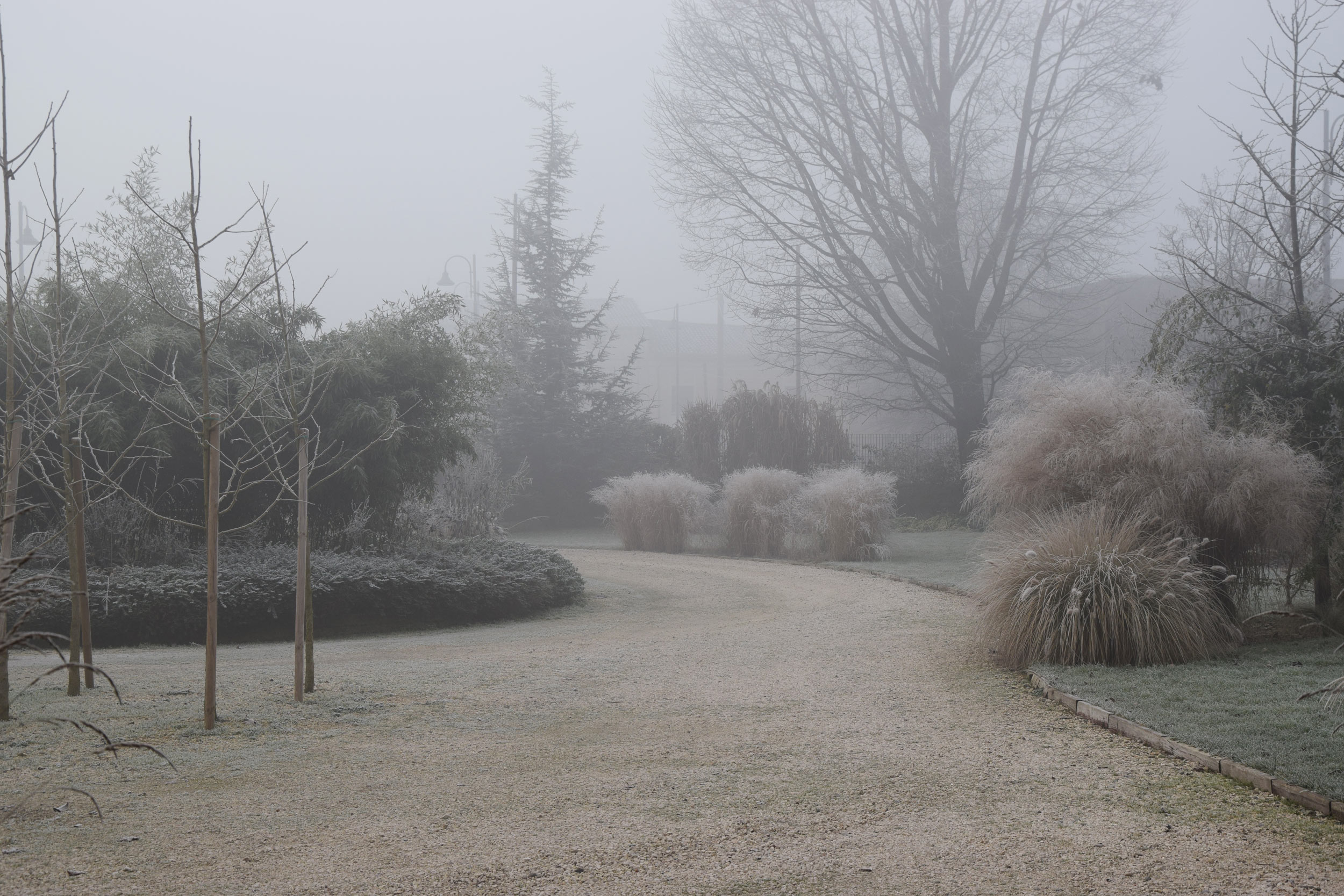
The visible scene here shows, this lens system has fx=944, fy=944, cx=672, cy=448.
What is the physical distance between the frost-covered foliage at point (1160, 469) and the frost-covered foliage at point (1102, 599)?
276 millimetres

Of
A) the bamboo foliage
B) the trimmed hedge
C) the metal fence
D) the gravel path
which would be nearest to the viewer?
the gravel path

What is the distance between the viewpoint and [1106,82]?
1756 cm

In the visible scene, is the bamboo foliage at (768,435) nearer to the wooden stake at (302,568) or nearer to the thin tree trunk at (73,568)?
the wooden stake at (302,568)

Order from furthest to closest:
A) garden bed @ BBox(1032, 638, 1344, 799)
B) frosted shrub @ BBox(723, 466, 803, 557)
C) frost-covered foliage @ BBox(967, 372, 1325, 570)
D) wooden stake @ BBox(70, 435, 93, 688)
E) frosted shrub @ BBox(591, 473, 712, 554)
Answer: frosted shrub @ BBox(591, 473, 712, 554)
frosted shrub @ BBox(723, 466, 803, 557)
frost-covered foliage @ BBox(967, 372, 1325, 570)
wooden stake @ BBox(70, 435, 93, 688)
garden bed @ BBox(1032, 638, 1344, 799)

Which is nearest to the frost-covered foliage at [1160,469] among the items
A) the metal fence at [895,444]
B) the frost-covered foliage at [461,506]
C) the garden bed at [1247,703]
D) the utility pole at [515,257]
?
the garden bed at [1247,703]

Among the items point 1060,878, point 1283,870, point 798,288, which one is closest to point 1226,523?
point 1283,870

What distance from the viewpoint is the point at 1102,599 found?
18.9 ft

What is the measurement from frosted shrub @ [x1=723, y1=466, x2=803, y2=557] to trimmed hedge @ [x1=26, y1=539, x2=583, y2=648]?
4.93 meters

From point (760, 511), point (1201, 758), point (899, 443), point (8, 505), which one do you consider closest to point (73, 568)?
point (8, 505)

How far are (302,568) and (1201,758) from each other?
4.40 m

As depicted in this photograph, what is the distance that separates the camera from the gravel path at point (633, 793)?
2869 millimetres

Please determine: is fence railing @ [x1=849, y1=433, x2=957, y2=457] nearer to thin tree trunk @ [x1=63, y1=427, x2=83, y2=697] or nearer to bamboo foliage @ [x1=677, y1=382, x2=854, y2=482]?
bamboo foliage @ [x1=677, y1=382, x2=854, y2=482]

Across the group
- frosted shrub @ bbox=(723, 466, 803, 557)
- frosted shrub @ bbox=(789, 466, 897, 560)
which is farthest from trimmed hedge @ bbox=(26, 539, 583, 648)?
frosted shrub @ bbox=(723, 466, 803, 557)

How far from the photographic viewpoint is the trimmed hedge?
24.7ft
